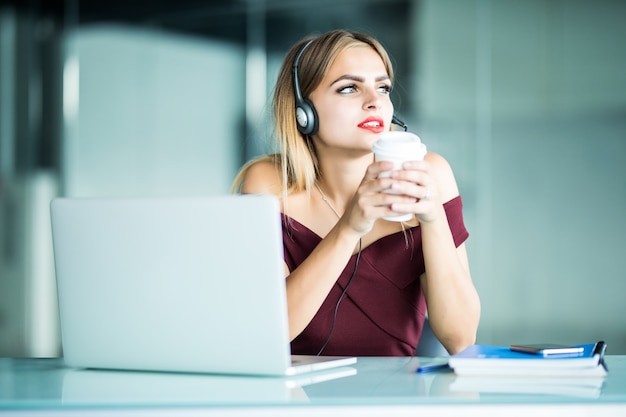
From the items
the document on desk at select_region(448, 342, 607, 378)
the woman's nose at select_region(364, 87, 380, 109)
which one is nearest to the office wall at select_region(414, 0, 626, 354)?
the woman's nose at select_region(364, 87, 380, 109)

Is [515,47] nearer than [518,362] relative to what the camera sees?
No

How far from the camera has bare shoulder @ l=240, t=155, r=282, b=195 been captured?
2.04 meters

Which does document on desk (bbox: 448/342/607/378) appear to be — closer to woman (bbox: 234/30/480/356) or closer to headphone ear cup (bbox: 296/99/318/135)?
woman (bbox: 234/30/480/356)

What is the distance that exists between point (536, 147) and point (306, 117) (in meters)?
2.45

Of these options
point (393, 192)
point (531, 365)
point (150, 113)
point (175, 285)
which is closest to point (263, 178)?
point (393, 192)

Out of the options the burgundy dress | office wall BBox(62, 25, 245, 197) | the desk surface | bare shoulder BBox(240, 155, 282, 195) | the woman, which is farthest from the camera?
office wall BBox(62, 25, 245, 197)

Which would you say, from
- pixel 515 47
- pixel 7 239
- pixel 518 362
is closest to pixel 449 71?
pixel 515 47

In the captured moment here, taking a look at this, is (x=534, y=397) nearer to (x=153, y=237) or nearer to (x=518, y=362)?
(x=518, y=362)

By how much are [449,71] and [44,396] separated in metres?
3.42

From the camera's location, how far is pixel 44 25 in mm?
4711

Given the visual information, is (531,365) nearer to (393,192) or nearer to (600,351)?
(600,351)

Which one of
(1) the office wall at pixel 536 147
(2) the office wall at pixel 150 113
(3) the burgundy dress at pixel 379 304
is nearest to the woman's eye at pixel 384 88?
(3) the burgundy dress at pixel 379 304

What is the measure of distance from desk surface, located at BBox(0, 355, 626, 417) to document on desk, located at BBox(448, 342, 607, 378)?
0.07 feet

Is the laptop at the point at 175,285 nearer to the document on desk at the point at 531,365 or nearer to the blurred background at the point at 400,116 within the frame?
the document on desk at the point at 531,365
